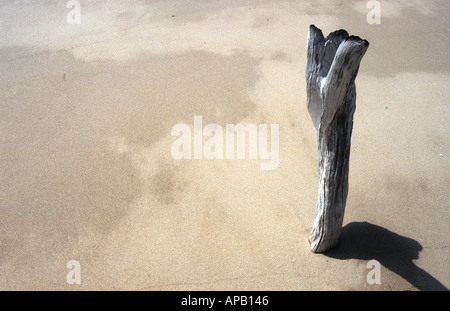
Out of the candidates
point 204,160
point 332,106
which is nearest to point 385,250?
point 332,106

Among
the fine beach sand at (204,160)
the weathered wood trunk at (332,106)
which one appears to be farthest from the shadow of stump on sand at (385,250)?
the weathered wood trunk at (332,106)

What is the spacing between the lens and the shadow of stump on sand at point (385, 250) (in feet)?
12.0

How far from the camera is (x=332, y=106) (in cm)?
297

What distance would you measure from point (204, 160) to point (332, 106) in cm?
247

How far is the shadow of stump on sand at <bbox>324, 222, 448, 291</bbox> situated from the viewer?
3.65 metres

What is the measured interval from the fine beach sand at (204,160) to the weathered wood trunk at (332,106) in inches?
24.5

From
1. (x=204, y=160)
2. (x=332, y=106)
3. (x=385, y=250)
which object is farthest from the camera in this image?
(x=204, y=160)

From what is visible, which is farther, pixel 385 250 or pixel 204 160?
pixel 204 160

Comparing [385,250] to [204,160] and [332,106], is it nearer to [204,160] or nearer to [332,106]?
[332,106]

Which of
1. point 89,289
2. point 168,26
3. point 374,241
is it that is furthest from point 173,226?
point 168,26

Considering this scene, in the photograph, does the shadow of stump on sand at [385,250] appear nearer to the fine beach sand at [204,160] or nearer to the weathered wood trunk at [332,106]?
the fine beach sand at [204,160]

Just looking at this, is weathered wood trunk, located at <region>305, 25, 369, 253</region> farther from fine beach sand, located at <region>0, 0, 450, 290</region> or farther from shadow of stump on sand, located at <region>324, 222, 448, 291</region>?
fine beach sand, located at <region>0, 0, 450, 290</region>

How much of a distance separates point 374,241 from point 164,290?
223 cm
